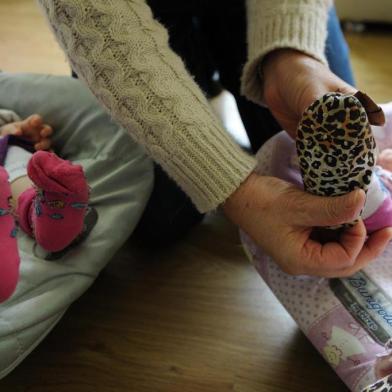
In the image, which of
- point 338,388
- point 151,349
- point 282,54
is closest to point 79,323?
point 151,349

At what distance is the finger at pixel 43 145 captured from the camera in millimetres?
854

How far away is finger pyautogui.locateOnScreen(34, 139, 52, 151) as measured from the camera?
854 millimetres

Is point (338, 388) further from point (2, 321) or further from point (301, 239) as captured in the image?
point (2, 321)

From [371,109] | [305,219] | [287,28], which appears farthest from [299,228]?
[287,28]

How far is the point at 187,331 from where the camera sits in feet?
2.60

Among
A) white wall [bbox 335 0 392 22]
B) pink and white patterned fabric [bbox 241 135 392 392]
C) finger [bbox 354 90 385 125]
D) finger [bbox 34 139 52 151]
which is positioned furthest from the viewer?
white wall [bbox 335 0 392 22]

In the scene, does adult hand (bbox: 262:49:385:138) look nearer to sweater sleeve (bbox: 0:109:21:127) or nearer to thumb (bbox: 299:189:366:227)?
thumb (bbox: 299:189:366:227)

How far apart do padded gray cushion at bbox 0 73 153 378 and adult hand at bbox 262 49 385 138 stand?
25 cm

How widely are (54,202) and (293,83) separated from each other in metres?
0.35

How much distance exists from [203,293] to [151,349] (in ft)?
0.45

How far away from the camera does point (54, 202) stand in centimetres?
63

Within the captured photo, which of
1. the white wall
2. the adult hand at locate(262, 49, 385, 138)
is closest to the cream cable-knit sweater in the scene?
the adult hand at locate(262, 49, 385, 138)

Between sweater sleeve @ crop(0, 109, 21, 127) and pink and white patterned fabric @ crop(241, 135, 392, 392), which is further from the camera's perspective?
sweater sleeve @ crop(0, 109, 21, 127)

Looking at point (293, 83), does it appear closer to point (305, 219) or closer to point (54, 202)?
point (305, 219)
